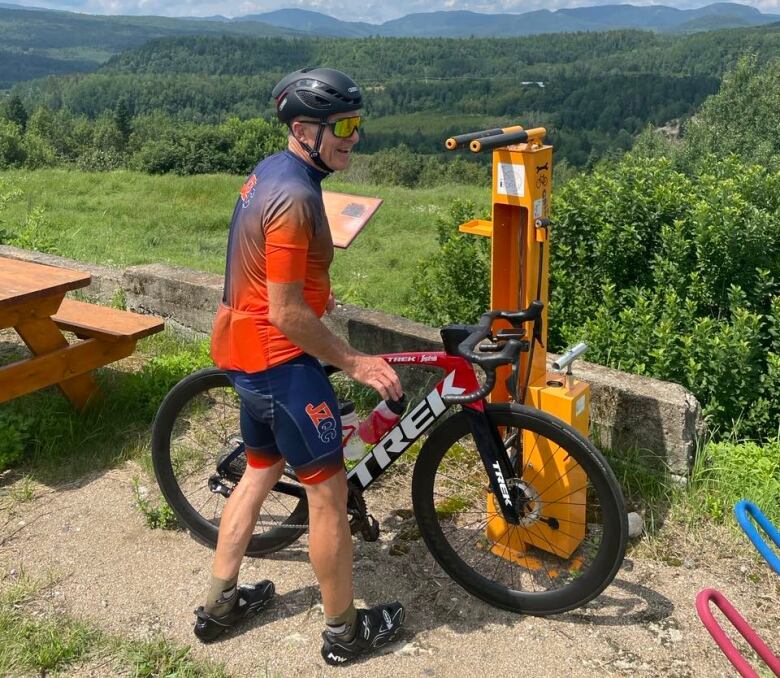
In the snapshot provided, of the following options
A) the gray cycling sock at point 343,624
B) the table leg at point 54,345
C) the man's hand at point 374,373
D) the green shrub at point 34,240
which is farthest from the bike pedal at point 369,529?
the green shrub at point 34,240

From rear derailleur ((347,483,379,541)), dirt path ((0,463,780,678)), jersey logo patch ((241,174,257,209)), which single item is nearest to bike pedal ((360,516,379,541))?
rear derailleur ((347,483,379,541))

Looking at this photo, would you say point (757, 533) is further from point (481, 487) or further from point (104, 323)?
point (104, 323)

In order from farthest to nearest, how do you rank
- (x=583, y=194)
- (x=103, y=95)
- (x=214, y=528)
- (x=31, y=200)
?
(x=103, y=95) < (x=31, y=200) < (x=583, y=194) < (x=214, y=528)

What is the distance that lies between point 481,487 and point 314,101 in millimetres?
2062

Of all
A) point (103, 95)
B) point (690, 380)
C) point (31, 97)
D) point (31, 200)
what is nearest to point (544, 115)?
point (103, 95)

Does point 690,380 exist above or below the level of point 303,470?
below

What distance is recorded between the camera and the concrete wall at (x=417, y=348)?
3.60 meters

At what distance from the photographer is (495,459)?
114 inches

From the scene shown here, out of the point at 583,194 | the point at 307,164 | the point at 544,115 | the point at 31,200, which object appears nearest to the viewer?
the point at 307,164

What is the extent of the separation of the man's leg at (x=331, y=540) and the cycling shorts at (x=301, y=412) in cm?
5

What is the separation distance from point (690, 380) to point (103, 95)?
174 metres

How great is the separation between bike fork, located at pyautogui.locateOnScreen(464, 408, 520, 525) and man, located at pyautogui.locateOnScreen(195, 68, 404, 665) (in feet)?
1.26

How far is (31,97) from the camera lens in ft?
529

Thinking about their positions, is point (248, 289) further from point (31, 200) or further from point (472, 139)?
point (31, 200)
